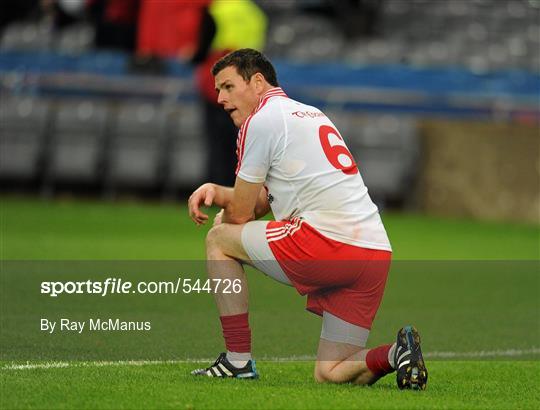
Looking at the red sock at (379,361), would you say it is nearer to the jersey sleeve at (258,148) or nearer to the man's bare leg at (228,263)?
the man's bare leg at (228,263)

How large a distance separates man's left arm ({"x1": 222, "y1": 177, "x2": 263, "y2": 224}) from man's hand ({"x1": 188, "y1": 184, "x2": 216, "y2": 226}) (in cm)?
12

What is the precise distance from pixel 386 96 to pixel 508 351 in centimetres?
1207

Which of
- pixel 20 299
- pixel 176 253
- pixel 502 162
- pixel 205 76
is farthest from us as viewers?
pixel 502 162

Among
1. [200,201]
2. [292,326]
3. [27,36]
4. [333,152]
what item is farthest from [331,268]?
[27,36]

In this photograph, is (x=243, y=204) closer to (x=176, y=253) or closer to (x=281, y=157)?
(x=281, y=157)

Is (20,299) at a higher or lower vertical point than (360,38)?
lower

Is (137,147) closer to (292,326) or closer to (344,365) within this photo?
(292,326)

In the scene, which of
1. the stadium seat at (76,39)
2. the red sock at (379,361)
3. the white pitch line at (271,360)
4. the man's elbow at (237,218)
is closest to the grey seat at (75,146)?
the stadium seat at (76,39)

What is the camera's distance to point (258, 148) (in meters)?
7.07

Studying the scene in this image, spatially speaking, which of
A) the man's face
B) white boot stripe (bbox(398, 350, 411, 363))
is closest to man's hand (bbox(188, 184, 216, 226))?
the man's face

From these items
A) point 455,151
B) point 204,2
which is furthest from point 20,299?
point 455,151

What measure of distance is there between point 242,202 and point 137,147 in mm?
13571

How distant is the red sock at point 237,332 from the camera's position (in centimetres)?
711

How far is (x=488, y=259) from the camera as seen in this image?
14922 millimetres
